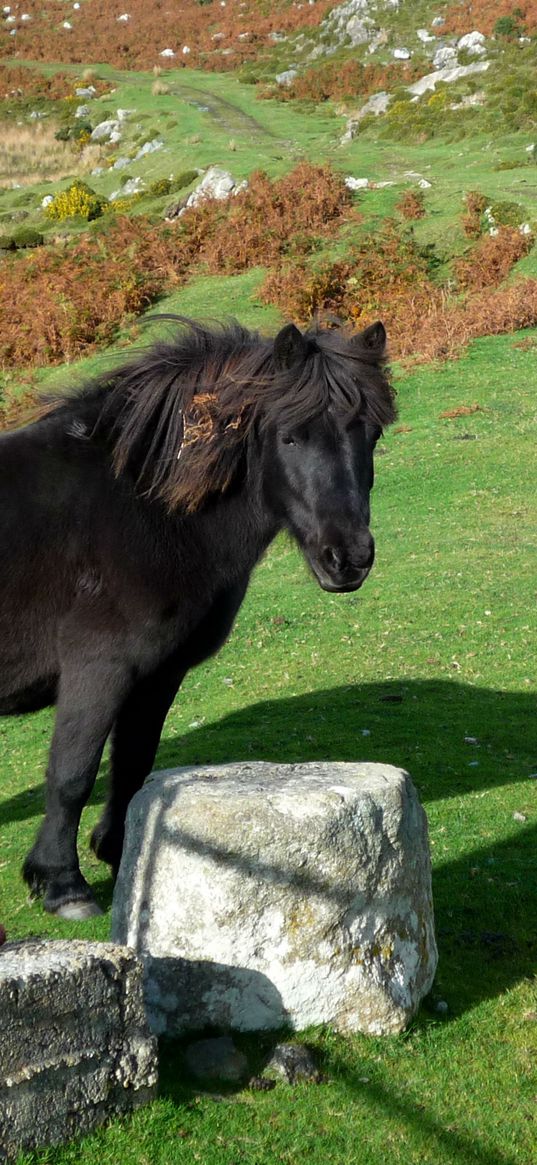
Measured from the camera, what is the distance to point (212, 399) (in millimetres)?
6348

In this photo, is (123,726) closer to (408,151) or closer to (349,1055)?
(349,1055)

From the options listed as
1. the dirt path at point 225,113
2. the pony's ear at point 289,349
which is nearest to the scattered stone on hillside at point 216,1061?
the pony's ear at point 289,349

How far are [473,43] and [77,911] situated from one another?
60380 mm

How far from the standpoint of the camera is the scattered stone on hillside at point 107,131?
56891mm

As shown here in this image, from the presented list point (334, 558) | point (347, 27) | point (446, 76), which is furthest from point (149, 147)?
point (334, 558)

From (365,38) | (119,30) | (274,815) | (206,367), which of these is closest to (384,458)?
(206,367)

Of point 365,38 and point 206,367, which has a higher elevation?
point 206,367

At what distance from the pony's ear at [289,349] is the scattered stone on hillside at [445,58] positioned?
2235 inches

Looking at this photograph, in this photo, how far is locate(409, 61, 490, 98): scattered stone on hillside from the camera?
53.4 metres

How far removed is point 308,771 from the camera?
562cm

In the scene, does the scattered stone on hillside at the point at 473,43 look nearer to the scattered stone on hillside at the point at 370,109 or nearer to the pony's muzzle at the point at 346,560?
the scattered stone on hillside at the point at 370,109

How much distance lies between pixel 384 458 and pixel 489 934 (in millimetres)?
16628

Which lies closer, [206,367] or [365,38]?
[206,367]

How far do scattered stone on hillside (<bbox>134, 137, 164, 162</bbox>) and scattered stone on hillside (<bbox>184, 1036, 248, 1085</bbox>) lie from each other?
163ft
